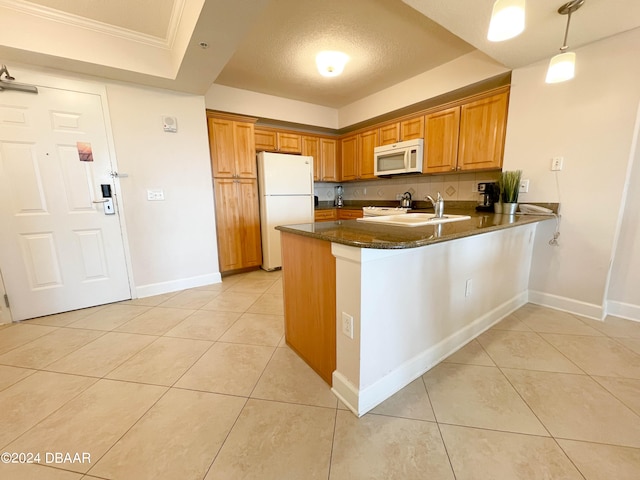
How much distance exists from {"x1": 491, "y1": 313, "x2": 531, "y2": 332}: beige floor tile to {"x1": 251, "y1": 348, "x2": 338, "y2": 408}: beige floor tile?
1.51 m

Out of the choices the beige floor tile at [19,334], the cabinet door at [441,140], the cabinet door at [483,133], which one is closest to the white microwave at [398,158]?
the cabinet door at [441,140]

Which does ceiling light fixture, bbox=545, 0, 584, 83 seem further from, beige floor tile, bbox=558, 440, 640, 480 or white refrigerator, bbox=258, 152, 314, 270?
white refrigerator, bbox=258, 152, 314, 270

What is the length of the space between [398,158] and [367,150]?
0.68 m

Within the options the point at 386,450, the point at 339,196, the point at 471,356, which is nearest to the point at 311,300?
the point at 386,450

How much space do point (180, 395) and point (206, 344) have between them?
1.59 feet

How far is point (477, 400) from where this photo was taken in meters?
1.28

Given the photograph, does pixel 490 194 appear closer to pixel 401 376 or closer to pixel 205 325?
pixel 401 376

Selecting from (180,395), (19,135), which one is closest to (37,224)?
(19,135)

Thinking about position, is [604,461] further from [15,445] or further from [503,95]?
[503,95]

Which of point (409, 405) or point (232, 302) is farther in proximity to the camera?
point (232, 302)

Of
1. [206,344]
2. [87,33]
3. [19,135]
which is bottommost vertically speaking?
[206,344]

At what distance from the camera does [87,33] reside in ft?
6.66

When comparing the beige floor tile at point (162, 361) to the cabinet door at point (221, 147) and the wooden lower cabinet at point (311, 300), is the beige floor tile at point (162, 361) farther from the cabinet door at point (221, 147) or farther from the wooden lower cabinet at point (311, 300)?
the cabinet door at point (221, 147)

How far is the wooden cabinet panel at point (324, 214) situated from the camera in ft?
13.4
